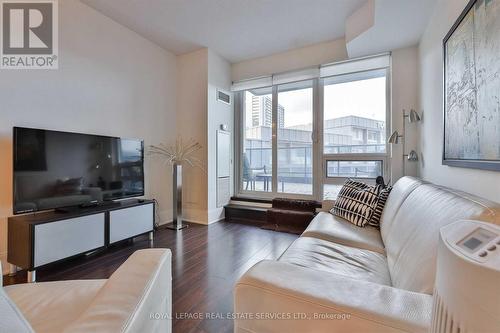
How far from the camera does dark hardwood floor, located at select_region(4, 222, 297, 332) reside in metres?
1.49

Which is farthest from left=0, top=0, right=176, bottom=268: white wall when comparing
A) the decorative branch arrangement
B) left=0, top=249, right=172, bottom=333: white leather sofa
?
left=0, top=249, right=172, bottom=333: white leather sofa

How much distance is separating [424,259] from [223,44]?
357cm

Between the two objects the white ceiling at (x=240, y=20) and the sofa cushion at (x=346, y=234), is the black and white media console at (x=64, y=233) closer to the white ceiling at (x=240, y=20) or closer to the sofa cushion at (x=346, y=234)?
the sofa cushion at (x=346, y=234)

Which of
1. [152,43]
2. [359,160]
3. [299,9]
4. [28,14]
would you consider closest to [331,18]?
[299,9]

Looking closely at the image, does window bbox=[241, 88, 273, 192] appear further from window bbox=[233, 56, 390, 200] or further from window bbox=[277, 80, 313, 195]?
window bbox=[277, 80, 313, 195]

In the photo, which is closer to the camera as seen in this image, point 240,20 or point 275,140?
point 240,20

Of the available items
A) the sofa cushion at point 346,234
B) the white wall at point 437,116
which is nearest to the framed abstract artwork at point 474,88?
the white wall at point 437,116

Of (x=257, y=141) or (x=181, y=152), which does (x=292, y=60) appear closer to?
A: (x=257, y=141)

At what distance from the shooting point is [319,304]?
697 millimetres

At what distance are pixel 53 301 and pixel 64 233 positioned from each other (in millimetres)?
1316

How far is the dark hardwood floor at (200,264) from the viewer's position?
4.88 ft

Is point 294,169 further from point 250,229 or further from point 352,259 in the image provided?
point 352,259

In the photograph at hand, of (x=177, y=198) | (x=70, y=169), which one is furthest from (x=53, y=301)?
(x=177, y=198)

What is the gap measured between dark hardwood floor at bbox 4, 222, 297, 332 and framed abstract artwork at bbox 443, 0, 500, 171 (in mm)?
1698
